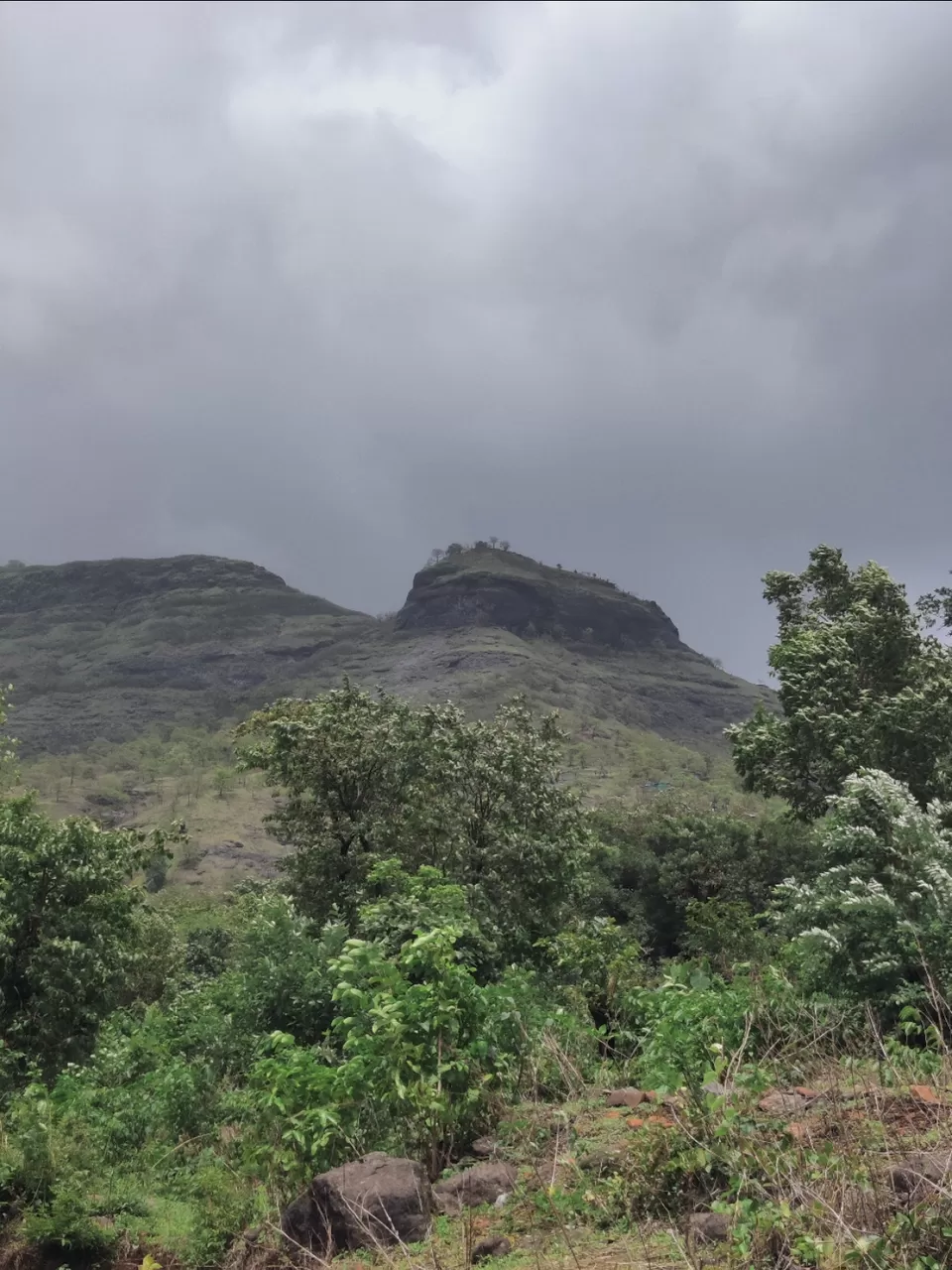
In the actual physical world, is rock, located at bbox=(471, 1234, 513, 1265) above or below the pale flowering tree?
below

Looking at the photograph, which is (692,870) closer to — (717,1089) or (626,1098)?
(626,1098)

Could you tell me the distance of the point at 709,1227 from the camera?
4.79 metres

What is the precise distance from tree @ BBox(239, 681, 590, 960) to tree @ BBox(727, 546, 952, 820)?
5.63m

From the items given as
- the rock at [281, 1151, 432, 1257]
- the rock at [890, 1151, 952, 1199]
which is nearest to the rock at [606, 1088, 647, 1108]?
the rock at [281, 1151, 432, 1257]

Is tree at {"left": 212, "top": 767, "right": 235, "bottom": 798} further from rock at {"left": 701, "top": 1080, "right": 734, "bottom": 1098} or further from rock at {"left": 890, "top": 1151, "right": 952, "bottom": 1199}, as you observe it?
rock at {"left": 890, "top": 1151, "right": 952, "bottom": 1199}

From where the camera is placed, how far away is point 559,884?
20.4 metres

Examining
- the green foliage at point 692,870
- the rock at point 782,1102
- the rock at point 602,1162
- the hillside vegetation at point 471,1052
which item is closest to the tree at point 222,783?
the green foliage at point 692,870

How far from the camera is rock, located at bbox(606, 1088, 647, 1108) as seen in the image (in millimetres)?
7328

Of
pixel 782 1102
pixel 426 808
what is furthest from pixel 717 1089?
pixel 426 808

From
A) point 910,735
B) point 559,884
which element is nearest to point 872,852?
point 910,735

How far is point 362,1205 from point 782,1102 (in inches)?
121

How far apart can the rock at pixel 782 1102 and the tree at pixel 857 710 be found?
13.6 metres

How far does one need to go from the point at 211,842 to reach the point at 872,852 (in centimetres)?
11411

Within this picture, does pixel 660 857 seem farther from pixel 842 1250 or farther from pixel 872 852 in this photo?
pixel 842 1250
